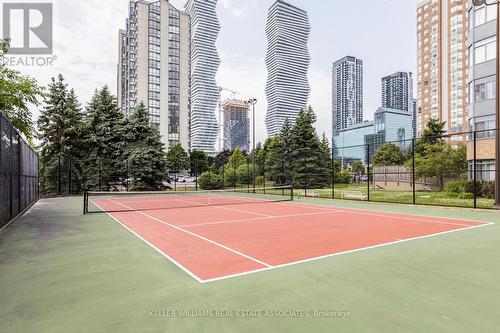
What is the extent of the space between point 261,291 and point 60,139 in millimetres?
30697

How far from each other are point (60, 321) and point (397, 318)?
10.6 feet

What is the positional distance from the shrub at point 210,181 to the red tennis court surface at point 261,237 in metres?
22.1

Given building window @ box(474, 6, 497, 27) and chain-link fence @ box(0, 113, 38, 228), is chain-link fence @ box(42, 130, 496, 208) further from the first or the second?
chain-link fence @ box(0, 113, 38, 228)

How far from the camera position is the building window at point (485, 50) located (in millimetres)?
25469

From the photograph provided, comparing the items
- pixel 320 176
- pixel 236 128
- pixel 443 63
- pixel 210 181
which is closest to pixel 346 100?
pixel 236 128

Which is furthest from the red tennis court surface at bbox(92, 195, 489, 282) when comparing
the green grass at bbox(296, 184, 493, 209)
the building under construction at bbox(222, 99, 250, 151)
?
the building under construction at bbox(222, 99, 250, 151)

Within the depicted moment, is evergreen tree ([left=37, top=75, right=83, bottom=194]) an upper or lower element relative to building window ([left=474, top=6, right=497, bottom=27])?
lower

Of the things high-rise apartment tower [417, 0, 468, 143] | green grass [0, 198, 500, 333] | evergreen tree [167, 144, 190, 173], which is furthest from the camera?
high-rise apartment tower [417, 0, 468, 143]

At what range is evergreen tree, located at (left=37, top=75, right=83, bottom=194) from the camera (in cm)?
2658

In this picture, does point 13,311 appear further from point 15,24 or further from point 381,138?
point 381,138

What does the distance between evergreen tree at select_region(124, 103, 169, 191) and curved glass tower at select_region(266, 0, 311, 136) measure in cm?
6455

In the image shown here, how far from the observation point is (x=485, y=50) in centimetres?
2619

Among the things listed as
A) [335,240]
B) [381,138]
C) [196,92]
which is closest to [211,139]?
A: [196,92]

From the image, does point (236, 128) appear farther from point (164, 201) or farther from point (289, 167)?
point (164, 201)
